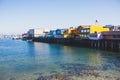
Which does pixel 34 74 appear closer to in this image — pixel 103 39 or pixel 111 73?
pixel 111 73

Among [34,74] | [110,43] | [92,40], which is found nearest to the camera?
[34,74]

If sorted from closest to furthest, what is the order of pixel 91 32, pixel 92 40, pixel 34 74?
pixel 34 74, pixel 92 40, pixel 91 32

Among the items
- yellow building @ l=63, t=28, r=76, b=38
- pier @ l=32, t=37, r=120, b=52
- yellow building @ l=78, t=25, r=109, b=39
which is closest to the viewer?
pier @ l=32, t=37, r=120, b=52

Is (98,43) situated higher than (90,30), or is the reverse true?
(90,30)

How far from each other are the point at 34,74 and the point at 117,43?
3209cm

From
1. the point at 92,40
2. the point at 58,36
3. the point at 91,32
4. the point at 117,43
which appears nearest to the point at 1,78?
the point at 117,43

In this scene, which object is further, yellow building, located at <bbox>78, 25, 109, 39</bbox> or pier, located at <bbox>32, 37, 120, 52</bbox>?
yellow building, located at <bbox>78, 25, 109, 39</bbox>

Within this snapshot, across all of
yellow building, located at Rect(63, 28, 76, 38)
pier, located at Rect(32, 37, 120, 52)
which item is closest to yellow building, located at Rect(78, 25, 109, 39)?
pier, located at Rect(32, 37, 120, 52)

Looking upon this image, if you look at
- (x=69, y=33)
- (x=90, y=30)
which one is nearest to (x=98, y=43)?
(x=90, y=30)

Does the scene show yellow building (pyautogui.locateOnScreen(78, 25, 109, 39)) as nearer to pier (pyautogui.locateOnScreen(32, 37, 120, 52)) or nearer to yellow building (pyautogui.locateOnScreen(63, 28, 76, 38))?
pier (pyautogui.locateOnScreen(32, 37, 120, 52))

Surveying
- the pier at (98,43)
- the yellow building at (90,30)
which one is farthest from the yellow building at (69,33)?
the yellow building at (90,30)

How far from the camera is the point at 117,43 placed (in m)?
47.7

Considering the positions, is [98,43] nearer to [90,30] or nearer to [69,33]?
[90,30]

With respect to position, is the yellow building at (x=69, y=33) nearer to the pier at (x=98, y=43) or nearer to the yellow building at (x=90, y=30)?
the pier at (x=98, y=43)
